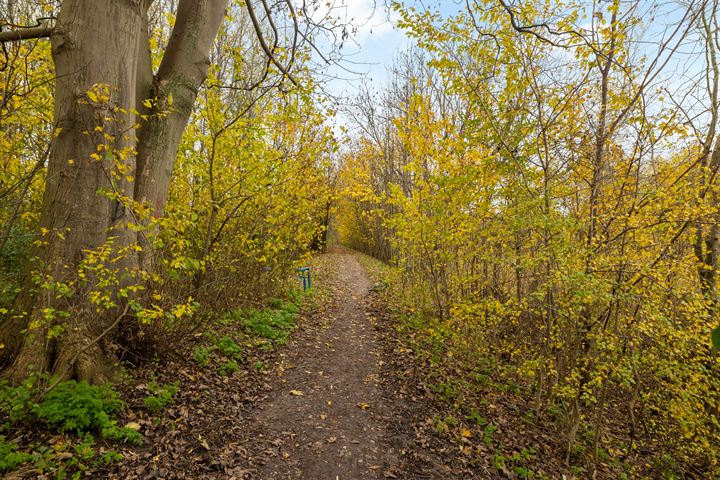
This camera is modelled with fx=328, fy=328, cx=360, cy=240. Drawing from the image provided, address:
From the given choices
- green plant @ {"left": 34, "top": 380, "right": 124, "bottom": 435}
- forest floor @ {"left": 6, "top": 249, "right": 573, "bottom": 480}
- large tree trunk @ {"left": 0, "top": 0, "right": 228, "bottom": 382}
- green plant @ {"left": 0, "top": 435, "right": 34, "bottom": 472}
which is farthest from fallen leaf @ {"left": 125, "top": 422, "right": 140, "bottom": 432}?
green plant @ {"left": 0, "top": 435, "right": 34, "bottom": 472}

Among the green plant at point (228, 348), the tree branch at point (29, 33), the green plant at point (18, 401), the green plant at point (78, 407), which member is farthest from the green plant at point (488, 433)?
the tree branch at point (29, 33)

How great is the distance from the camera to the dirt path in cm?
310

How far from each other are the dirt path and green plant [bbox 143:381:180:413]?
904 mm

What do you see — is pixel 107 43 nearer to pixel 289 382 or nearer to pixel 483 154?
pixel 289 382

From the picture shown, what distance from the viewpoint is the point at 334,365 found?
5320 millimetres

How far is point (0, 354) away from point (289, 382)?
9.62 ft

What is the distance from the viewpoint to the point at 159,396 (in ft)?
11.0

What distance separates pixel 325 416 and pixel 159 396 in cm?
180

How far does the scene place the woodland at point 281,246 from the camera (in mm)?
2926

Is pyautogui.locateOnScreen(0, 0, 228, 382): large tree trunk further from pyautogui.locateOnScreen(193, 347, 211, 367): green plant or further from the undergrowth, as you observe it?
pyautogui.locateOnScreen(193, 347, 211, 367): green plant

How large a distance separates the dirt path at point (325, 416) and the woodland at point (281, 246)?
0.10 ft

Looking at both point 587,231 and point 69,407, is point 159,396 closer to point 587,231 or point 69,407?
point 69,407

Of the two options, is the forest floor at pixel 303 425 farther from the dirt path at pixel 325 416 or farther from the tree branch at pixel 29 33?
the tree branch at pixel 29 33

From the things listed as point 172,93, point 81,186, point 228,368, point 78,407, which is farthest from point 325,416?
point 172,93
